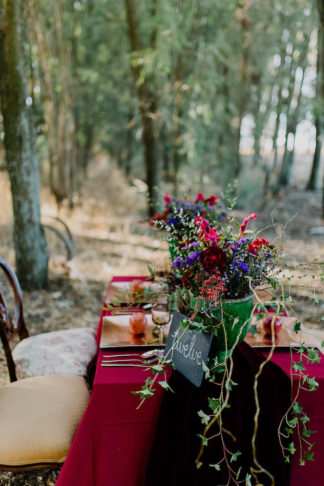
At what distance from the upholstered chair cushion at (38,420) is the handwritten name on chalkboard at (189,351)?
587mm

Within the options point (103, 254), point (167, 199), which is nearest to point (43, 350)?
point (167, 199)

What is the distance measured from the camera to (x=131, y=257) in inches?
242

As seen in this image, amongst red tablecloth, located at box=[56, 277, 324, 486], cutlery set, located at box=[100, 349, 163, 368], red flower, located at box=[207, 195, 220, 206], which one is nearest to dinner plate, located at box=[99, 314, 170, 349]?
cutlery set, located at box=[100, 349, 163, 368]

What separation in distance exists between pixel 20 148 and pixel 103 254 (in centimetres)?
264

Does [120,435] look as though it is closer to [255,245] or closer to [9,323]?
[255,245]

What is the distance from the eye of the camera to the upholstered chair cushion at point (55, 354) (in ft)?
7.07

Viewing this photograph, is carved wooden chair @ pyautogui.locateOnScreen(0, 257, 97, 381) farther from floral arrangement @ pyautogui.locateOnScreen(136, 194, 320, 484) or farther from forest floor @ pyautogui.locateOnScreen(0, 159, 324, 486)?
floral arrangement @ pyautogui.locateOnScreen(136, 194, 320, 484)

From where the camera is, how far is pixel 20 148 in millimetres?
3953

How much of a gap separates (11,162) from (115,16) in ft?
23.4

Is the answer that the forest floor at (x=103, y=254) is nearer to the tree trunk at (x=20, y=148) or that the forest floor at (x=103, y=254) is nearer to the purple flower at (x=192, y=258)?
the purple flower at (x=192, y=258)

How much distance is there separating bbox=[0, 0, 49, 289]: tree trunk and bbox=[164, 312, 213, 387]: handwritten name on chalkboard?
3.05m

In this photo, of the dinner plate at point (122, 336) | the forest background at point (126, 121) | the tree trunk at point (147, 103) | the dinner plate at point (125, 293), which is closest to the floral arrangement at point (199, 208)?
the forest background at point (126, 121)

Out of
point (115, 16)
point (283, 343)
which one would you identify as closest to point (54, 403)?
point (283, 343)

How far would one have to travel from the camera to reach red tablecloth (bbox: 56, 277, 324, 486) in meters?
1.48
